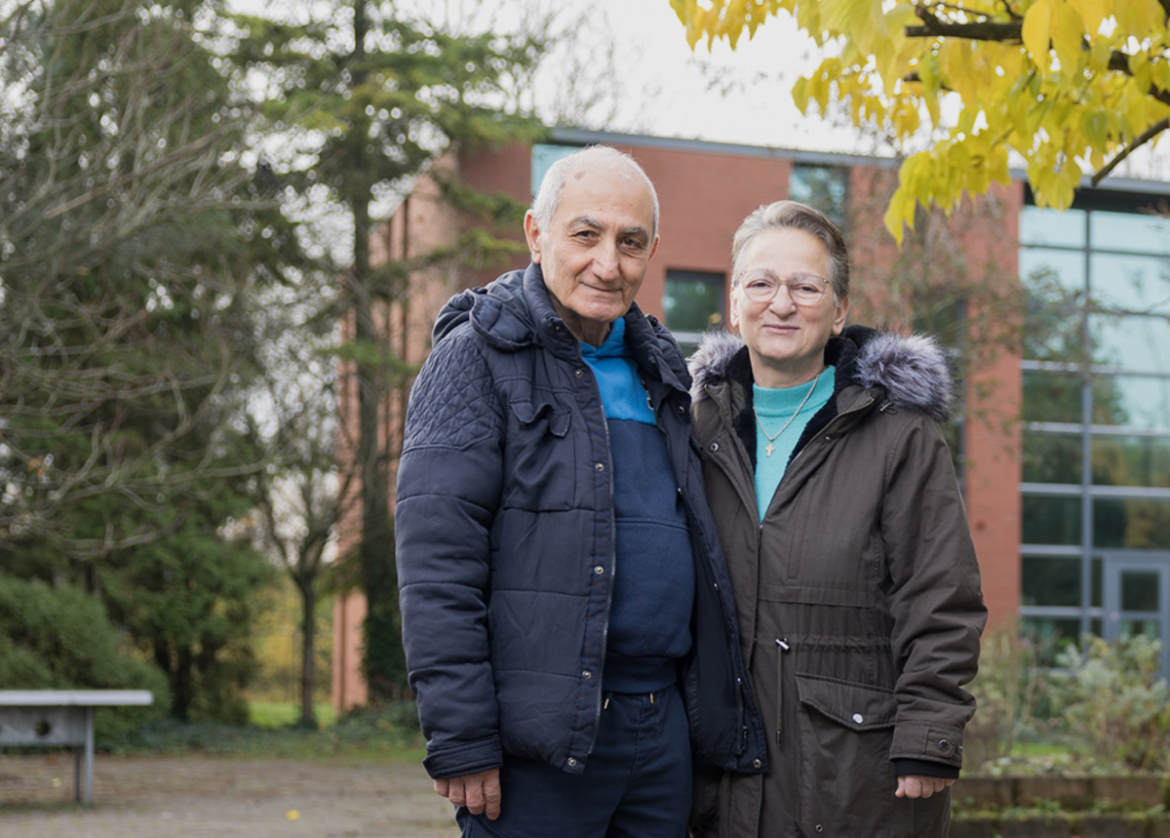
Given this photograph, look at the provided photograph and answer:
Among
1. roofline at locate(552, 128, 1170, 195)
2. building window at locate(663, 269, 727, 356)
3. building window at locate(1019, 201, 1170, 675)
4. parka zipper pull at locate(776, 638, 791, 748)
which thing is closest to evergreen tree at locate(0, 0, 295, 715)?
roofline at locate(552, 128, 1170, 195)

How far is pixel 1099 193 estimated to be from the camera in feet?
77.5

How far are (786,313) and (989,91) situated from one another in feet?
5.61

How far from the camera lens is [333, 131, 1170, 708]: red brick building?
60.3ft

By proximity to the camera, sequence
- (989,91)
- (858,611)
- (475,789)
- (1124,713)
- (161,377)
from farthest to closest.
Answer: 1. (161,377)
2. (1124,713)
3. (989,91)
4. (858,611)
5. (475,789)

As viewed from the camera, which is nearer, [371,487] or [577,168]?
[577,168]

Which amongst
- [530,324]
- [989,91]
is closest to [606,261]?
[530,324]

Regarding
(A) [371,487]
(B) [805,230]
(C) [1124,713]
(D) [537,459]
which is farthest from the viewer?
(A) [371,487]

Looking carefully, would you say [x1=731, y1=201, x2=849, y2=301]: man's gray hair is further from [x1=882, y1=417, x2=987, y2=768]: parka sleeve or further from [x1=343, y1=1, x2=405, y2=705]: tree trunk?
[x1=343, y1=1, x2=405, y2=705]: tree trunk

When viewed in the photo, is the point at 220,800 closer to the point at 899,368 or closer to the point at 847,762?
the point at 847,762

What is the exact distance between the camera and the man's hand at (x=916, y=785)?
112 inches

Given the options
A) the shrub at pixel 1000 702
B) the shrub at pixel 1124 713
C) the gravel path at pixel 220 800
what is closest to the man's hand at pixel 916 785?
the shrub at pixel 1000 702

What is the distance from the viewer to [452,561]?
2713 mm

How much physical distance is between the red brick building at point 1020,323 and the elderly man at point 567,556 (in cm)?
1517

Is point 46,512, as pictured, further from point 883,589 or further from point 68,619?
point 883,589
